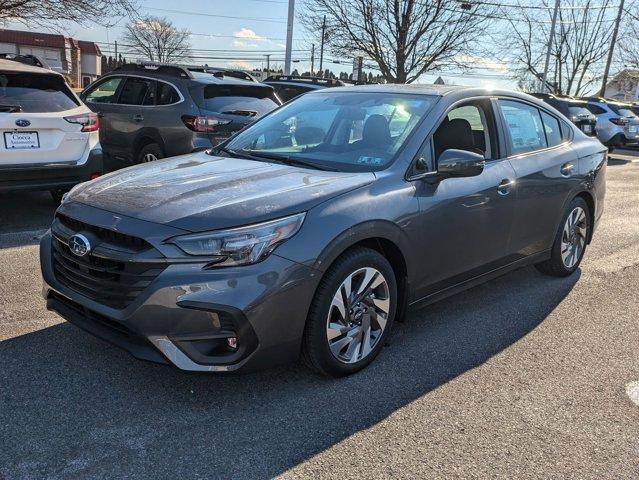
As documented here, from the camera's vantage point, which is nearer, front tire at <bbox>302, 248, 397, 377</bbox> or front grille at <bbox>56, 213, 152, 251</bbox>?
front grille at <bbox>56, 213, 152, 251</bbox>

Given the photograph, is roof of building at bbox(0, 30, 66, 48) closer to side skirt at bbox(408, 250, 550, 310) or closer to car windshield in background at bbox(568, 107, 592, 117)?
car windshield in background at bbox(568, 107, 592, 117)

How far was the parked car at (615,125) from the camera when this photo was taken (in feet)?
60.6

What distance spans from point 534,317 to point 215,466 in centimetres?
279

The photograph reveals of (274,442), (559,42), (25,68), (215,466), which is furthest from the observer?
(559,42)

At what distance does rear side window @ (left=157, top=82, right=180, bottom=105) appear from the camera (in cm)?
782

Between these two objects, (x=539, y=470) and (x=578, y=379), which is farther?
(x=578, y=379)

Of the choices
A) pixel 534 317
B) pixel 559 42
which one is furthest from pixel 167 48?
pixel 534 317

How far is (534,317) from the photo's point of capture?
4410 millimetres

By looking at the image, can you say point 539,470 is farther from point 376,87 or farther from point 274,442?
point 376,87

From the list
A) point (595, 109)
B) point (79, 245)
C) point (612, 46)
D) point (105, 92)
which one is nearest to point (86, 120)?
point (105, 92)

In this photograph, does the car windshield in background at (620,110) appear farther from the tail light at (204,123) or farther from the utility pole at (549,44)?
the tail light at (204,123)

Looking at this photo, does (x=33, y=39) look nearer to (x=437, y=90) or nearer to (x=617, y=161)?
(x=617, y=161)

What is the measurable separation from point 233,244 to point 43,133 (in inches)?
159

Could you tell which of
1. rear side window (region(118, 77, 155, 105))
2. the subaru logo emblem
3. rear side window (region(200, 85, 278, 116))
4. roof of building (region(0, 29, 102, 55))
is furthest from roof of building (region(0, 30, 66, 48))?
the subaru logo emblem
